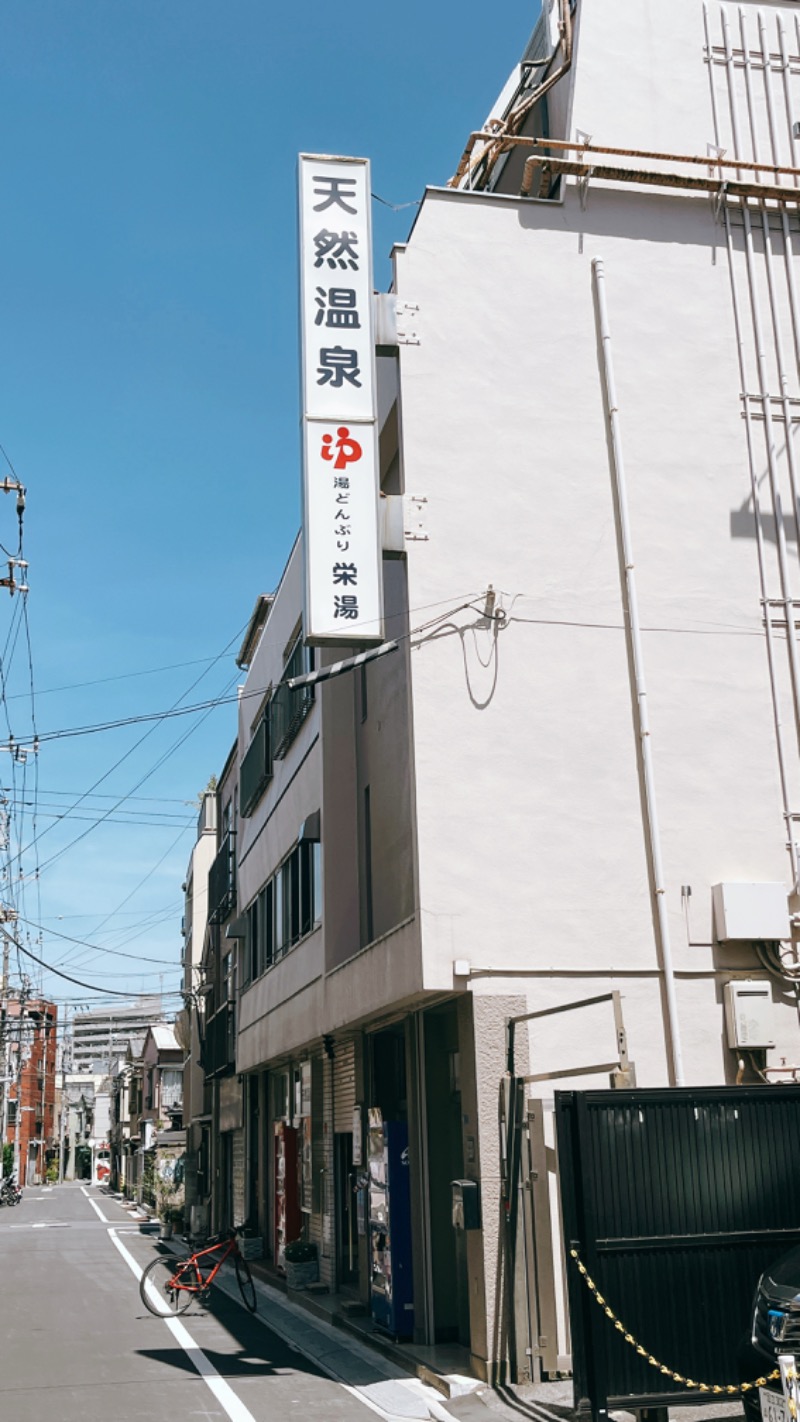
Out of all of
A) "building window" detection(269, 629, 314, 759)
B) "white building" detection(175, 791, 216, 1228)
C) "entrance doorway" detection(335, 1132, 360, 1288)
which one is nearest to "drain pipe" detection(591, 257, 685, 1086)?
"building window" detection(269, 629, 314, 759)

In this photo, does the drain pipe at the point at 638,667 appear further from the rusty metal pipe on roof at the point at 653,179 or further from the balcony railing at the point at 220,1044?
the balcony railing at the point at 220,1044

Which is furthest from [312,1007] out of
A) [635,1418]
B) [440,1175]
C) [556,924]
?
[635,1418]

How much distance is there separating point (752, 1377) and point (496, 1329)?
3.51 m

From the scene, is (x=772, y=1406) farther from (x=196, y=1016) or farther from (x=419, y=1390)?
(x=196, y=1016)

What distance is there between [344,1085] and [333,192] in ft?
38.8

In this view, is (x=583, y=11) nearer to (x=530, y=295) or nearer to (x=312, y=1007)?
(x=530, y=295)

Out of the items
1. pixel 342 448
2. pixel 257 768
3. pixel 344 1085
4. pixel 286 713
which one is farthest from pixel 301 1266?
pixel 342 448

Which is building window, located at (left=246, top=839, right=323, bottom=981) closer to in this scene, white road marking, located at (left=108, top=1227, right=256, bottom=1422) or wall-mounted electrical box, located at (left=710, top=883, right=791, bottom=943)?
white road marking, located at (left=108, top=1227, right=256, bottom=1422)

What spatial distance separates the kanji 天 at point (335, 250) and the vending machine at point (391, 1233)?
30.9ft

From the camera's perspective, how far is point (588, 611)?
556 inches

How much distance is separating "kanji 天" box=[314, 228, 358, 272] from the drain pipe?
108 inches

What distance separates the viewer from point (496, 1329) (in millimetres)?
11648

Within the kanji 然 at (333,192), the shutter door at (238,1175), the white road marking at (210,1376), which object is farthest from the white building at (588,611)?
the shutter door at (238,1175)

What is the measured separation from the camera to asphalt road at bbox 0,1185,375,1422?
11.3m
